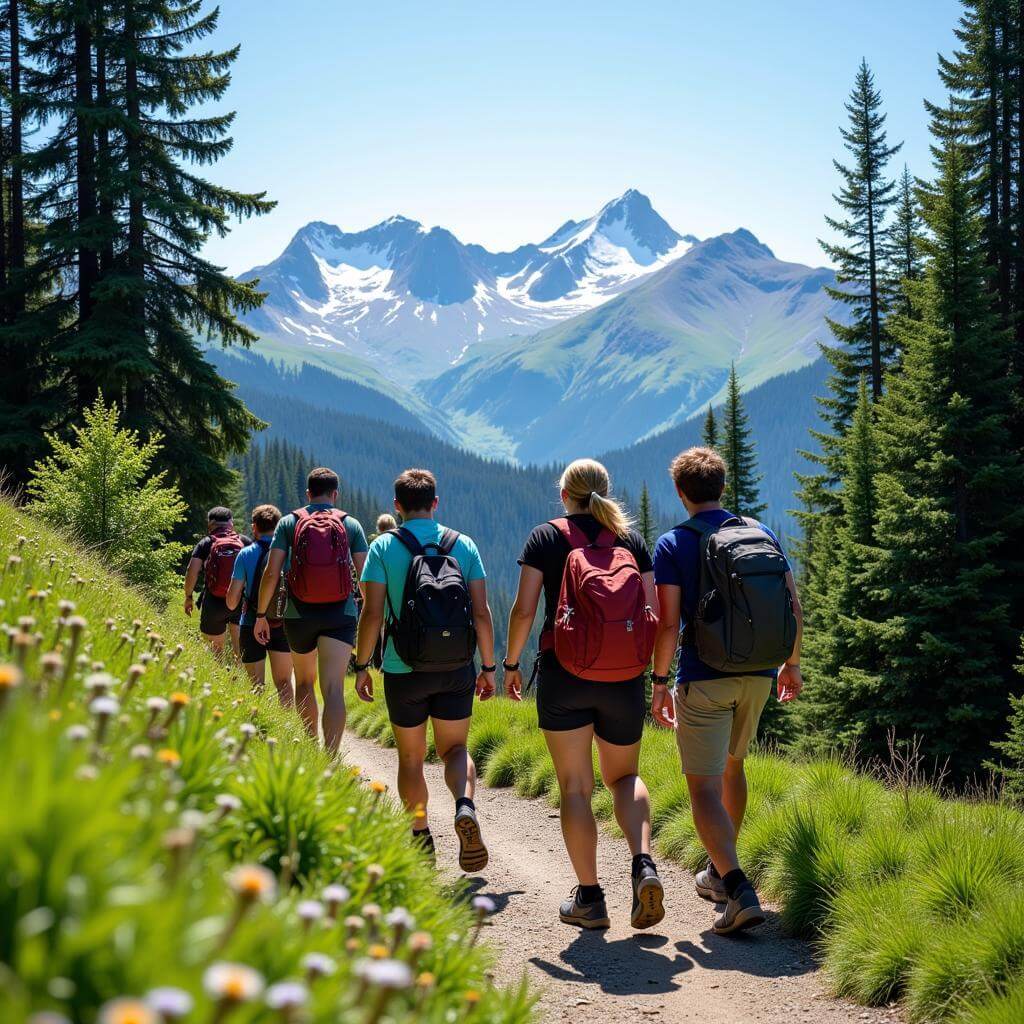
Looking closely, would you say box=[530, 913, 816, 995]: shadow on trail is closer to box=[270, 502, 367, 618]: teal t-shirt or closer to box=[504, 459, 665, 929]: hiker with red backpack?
box=[504, 459, 665, 929]: hiker with red backpack

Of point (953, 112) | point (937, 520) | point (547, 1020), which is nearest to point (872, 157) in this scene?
point (953, 112)

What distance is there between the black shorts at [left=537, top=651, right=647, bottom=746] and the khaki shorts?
280 millimetres

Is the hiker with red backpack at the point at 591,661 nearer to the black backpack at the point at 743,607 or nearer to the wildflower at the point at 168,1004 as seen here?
the black backpack at the point at 743,607

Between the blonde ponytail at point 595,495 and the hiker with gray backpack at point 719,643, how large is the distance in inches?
12.6

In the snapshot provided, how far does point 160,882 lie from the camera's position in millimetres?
1628

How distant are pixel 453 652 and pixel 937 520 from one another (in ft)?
63.0

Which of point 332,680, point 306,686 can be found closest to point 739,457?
point 306,686

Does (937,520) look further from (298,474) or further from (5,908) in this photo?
(298,474)

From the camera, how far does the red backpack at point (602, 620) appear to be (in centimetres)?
529

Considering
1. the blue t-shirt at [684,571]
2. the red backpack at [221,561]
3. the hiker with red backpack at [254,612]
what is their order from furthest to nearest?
the red backpack at [221,561] → the hiker with red backpack at [254,612] → the blue t-shirt at [684,571]

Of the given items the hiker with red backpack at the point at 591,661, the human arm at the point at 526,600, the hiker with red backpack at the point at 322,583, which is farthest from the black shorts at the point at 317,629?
the hiker with red backpack at the point at 591,661

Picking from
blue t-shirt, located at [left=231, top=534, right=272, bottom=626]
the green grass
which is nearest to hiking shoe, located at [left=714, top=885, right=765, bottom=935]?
the green grass

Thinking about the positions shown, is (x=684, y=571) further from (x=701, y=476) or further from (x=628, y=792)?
(x=628, y=792)

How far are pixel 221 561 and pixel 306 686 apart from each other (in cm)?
331
